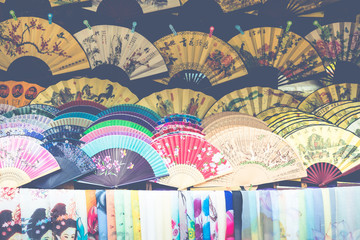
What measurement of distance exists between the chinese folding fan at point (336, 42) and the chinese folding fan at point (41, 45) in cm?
291

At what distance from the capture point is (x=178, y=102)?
5.20 metres

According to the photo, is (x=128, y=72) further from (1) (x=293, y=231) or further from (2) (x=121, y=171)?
(1) (x=293, y=231)

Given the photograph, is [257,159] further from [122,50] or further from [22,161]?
[122,50]

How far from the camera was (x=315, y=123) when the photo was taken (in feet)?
13.4

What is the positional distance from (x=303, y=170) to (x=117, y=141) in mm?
1609

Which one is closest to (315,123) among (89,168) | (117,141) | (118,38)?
(117,141)

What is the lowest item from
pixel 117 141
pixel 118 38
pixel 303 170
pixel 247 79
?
pixel 303 170

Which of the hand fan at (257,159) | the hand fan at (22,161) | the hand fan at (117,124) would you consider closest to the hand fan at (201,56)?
the hand fan at (117,124)

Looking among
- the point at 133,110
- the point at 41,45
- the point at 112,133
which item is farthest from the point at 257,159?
the point at 41,45

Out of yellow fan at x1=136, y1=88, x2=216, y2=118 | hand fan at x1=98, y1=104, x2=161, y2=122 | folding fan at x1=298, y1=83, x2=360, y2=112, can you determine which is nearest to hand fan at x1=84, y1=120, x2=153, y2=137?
hand fan at x1=98, y1=104, x2=161, y2=122

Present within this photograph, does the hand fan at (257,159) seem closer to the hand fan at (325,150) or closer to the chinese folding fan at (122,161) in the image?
the hand fan at (325,150)

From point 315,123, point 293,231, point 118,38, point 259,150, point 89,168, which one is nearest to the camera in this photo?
point 293,231

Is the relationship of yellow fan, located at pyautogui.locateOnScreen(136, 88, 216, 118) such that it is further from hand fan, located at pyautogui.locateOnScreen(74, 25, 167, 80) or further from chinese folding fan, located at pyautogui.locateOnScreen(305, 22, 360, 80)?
chinese folding fan, located at pyautogui.locateOnScreen(305, 22, 360, 80)

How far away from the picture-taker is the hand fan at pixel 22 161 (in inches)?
130
